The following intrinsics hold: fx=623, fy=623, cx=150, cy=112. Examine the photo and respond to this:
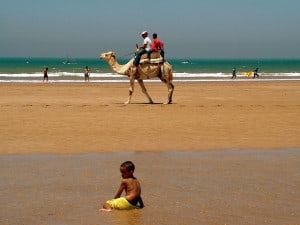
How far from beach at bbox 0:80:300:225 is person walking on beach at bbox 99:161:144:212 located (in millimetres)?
106

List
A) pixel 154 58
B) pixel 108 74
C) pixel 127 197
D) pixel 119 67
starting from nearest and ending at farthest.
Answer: pixel 127 197 < pixel 154 58 < pixel 119 67 < pixel 108 74

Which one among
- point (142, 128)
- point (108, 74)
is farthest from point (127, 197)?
point (108, 74)

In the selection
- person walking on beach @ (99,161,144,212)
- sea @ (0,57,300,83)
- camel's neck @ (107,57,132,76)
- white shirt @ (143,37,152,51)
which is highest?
sea @ (0,57,300,83)

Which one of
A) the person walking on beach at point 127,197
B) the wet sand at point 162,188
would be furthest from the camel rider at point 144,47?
the person walking on beach at point 127,197

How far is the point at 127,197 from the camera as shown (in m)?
7.20

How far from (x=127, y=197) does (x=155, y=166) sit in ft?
9.00

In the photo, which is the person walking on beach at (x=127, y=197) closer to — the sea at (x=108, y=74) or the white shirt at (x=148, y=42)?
the white shirt at (x=148, y=42)

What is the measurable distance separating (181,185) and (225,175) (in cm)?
97

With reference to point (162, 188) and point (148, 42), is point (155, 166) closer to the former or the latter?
point (162, 188)

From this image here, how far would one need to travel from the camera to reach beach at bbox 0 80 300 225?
705cm

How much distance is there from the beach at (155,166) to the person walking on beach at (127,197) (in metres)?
0.11

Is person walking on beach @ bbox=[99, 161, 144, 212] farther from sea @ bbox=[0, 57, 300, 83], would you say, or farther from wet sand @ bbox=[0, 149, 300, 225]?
sea @ bbox=[0, 57, 300, 83]

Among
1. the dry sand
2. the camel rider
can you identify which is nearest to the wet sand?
the dry sand

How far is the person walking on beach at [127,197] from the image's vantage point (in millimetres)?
7137
